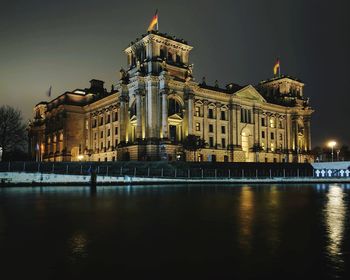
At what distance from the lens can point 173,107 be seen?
246 feet

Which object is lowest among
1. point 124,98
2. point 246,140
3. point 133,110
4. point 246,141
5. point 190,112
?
point 246,141

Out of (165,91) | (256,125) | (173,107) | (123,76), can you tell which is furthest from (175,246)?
(256,125)

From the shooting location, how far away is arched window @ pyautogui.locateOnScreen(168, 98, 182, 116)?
74.3 m

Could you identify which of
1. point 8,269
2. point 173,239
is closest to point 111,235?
point 173,239

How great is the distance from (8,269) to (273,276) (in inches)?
192

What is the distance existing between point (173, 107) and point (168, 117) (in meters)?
3.36

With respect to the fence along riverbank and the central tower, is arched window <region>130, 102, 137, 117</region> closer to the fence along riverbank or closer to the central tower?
the central tower

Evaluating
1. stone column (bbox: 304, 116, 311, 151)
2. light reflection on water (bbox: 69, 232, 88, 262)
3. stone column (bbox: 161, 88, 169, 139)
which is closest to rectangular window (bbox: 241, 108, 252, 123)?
stone column (bbox: 304, 116, 311, 151)

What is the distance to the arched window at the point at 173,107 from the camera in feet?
244

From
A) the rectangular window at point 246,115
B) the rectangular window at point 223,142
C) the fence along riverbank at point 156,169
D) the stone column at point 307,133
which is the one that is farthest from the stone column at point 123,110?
the stone column at point 307,133

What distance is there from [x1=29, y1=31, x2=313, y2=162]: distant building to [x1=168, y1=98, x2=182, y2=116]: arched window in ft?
0.69

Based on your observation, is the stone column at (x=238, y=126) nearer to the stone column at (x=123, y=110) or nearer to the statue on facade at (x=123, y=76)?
the stone column at (x=123, y=110)

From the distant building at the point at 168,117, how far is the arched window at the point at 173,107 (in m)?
0.21

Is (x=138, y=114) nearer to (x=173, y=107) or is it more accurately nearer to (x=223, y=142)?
(x=173, y=107)
